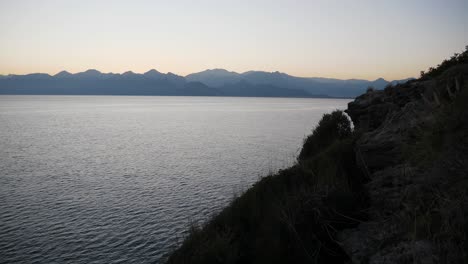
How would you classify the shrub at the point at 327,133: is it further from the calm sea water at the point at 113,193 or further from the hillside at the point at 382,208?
the hillside at the point at 382,208

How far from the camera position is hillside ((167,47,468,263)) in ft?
19.8

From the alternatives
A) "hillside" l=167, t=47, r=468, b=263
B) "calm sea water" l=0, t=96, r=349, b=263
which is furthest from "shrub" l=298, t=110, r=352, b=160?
"hillside" l=167, t=47, r=468, b=263

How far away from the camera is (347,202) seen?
9.82 metres

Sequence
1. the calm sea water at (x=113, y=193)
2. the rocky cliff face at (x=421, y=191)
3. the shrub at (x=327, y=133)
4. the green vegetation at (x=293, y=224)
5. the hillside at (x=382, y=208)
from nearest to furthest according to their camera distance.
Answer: the rocky cliff face at (x=421, y=191)
the hillside at (x=382, y=208)
the green vegetation at (x=293, y=224)
the calm sea water at (x=113, y=193)
the shrub at (x=327, y=133)

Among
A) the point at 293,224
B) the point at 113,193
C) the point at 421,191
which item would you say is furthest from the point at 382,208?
the point at 113,193

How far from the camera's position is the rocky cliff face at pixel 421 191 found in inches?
223

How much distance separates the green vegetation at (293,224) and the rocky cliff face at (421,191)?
0.79 metres

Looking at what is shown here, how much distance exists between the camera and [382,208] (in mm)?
8789

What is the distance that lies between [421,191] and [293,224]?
3899mm

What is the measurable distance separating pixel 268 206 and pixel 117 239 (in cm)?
1353

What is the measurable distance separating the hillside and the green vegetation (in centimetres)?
3

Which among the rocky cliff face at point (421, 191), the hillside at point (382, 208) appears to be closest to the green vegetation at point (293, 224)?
the hillside at point (382, 208)

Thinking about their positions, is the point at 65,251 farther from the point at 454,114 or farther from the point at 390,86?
the point at 390,86

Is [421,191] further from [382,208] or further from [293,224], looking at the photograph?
[293,224]
